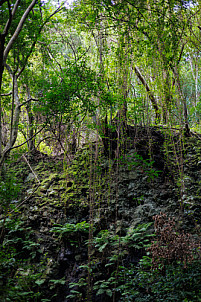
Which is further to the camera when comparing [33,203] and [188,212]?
[33,203]

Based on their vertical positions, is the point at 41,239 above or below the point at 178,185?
below

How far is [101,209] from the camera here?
3898 mm

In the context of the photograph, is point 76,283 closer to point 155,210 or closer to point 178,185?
point 155,210

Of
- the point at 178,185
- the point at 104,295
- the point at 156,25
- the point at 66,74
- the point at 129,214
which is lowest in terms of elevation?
the point at 104,295

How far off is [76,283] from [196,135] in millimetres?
3409

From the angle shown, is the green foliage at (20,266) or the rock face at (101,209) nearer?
the green foliage at (20,266)

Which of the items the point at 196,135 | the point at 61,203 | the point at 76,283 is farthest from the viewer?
the point at 196,135

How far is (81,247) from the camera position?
3514 mm

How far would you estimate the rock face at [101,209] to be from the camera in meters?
3.08

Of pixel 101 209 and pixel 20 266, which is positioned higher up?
pixel 101 209

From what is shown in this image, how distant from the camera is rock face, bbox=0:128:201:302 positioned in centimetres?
308

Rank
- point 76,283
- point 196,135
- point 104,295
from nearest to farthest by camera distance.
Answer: point 104,295 < point 76,283 < point 196,135

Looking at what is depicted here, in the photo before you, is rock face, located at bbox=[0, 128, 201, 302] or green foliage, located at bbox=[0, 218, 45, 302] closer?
green foliage, located at bbox=[0, 218, 45, 302]

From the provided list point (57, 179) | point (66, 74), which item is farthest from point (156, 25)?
point (57, 179)
